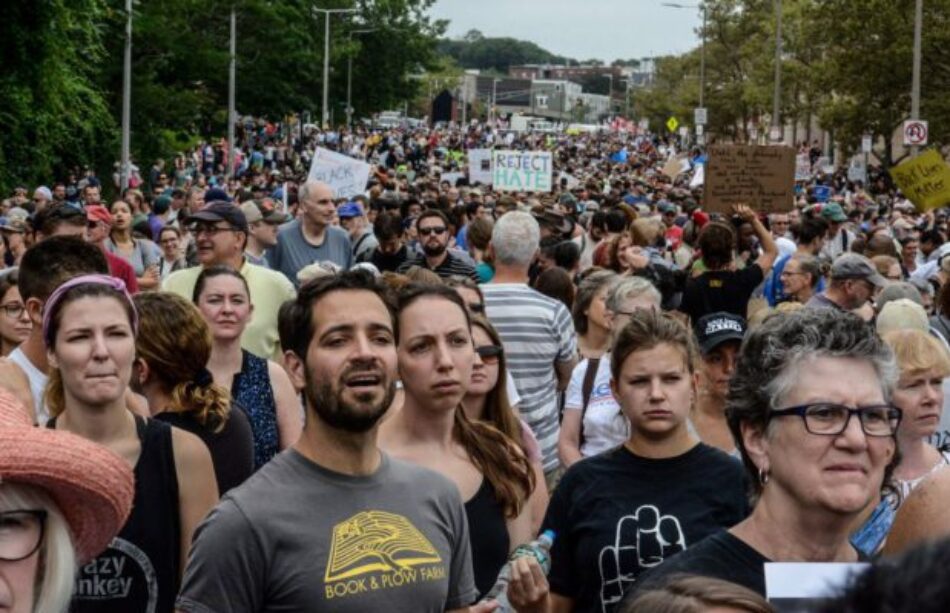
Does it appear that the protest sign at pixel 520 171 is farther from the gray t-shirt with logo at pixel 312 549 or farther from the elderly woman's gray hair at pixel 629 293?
the gray t-shirt with logo at pixel 312 549

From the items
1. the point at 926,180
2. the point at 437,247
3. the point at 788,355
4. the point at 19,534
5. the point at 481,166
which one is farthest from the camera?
the point at 481,166

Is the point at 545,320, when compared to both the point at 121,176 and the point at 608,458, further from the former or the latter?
the point at 121,176

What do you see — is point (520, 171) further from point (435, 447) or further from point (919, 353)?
point (435, 447)

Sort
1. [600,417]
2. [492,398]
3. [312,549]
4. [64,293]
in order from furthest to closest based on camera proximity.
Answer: [600,417] < [492,398] < [64,293] < [312,549]

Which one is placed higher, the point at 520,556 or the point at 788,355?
the point at 788,355

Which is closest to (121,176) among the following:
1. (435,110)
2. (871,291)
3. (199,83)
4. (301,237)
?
(199,83)

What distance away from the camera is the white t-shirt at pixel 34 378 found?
602 centimetres

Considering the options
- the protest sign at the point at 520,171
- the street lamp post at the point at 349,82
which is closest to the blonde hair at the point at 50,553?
the protest sign at the point at 520,171

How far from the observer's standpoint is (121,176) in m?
37.4

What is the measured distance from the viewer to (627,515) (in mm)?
4996

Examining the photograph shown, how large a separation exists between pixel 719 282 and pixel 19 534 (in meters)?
9.14

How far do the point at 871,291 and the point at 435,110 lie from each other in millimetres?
96457

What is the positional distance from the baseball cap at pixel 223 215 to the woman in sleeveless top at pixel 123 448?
12.0 feet

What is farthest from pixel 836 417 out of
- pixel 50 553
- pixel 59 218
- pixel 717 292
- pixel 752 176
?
pixel 752 176
